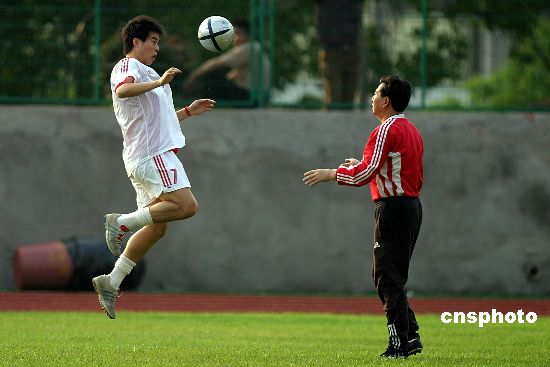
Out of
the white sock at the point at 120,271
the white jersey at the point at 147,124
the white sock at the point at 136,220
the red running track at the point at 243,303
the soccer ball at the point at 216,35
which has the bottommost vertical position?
the red running track at the point at 243,303

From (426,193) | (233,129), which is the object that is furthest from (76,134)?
(426,193)

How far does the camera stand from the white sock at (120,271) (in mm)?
9539

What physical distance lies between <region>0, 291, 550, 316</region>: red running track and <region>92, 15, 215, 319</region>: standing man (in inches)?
184

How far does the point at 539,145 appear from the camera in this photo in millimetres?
16828

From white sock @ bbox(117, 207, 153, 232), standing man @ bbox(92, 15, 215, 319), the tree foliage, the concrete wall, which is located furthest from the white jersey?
the tree foliage

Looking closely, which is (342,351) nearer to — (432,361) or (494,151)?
(432,361)

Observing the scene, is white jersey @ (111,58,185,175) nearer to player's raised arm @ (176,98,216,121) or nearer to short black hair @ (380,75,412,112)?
player's raised arm @ (176,98,216,121)

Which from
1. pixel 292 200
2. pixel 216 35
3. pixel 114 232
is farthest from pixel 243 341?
pixel 292 200

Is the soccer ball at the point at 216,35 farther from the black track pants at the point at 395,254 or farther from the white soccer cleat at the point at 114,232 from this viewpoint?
the black track pants at the point at 395,254

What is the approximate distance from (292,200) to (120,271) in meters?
7.36

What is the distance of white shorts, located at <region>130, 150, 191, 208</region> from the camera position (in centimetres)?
959

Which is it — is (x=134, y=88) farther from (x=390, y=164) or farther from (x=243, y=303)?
(x=243, y=303)

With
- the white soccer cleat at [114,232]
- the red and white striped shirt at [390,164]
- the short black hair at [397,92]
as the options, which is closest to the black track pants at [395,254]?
the red and white striped shirt at [390,164]

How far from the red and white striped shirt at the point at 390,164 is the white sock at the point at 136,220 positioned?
164cm
